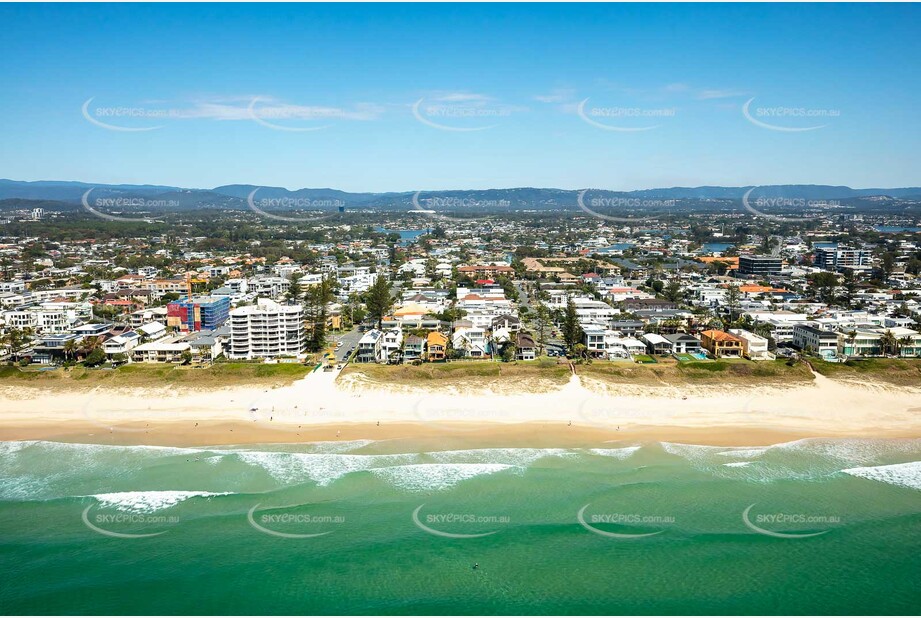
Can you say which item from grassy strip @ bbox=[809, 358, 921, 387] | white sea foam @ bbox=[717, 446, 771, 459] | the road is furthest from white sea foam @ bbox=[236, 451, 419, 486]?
grassy strip @ bbox=[809, 358, 921, 387]

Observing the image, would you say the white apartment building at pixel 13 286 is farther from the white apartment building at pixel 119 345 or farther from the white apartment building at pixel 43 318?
the white apartment building at pixel 119 345

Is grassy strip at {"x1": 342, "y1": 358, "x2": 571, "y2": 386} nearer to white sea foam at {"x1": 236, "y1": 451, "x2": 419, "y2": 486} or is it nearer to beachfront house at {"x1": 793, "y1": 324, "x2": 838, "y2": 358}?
white sea foam at {"x1": 236, "y1": 451, "x2": 419, "y2": 486}

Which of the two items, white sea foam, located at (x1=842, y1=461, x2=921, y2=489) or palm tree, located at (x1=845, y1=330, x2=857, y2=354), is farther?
palm tree, located at (x1=845, y1=330, x2=857, y2=354)

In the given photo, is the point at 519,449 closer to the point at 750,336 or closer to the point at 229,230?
the point at 750,336

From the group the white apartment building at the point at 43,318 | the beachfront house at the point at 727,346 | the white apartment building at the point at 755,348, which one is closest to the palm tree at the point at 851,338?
the white apartment building at the point at 755,348

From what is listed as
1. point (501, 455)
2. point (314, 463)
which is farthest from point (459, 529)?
point (314, 463)
